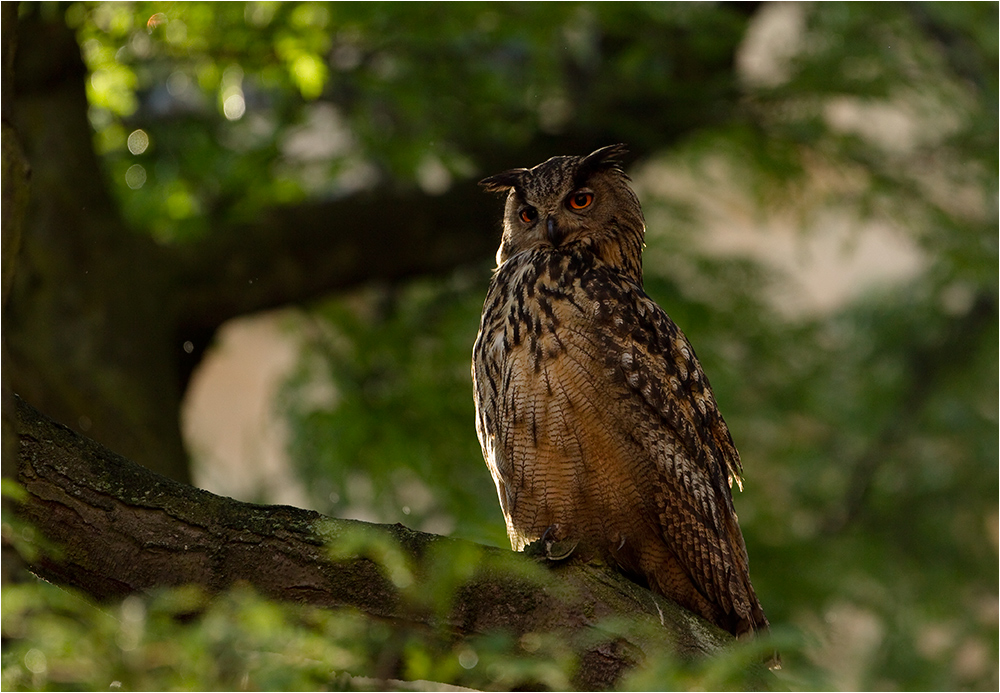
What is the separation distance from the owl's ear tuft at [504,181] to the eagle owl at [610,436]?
1.37ft

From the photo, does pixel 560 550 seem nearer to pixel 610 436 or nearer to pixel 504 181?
pixel 610 436

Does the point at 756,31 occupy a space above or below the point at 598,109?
above

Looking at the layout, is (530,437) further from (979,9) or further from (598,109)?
(979,9)

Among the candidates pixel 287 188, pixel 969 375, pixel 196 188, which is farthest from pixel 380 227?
pixel 969 375

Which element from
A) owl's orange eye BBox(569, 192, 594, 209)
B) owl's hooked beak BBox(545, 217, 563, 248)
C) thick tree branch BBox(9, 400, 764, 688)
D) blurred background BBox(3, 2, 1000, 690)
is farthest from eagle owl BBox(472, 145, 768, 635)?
blurred background BBox(3, 2, 1000, 690)

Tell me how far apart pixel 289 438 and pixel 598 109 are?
8.73ft

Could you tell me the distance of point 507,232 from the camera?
126 inches

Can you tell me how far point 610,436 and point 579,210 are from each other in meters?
0.80

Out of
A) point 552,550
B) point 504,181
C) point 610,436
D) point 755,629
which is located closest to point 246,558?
point 552,550

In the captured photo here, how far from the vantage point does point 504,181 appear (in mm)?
3238

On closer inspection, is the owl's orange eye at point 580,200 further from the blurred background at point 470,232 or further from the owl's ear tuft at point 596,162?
the blurred background at point 470,232

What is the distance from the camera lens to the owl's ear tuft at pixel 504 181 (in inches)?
125

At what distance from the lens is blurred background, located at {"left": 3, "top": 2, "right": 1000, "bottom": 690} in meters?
4.27

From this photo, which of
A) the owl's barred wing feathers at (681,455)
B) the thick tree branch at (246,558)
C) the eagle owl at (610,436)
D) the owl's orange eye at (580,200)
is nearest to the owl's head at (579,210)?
the owl's orange eye at (580,200)
